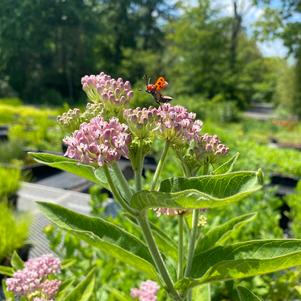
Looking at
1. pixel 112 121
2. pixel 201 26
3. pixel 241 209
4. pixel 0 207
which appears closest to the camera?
pixel 112 121

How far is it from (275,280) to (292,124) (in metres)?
16.2

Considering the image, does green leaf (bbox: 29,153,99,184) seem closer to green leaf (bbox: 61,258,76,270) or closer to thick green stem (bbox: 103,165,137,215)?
thick green stem (bbox: 103,165,137,215)

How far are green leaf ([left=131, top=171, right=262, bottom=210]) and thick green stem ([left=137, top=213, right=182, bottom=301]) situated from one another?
85mm

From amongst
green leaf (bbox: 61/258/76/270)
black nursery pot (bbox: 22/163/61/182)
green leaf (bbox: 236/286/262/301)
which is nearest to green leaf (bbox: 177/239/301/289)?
green leaf (bbox: 236/286/262/301)

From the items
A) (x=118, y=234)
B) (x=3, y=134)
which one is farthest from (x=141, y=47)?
(x=118, y=234)

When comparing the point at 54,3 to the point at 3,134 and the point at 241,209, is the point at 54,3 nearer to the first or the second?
the point at 3,134

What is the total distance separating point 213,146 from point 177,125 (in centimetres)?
14

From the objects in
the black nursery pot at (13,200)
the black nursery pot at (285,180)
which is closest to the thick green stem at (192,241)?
the black nursery pot at (13,200)

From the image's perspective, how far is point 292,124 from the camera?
681 inches

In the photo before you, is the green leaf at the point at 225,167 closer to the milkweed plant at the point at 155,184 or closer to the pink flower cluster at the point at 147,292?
the milkweed plant at the point at 155,184

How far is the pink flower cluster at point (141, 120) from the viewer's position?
3.17 ft

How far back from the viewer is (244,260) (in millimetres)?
923

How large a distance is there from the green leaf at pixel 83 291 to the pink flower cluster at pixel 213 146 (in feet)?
1.96

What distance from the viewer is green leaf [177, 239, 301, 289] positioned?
35.4 inches
